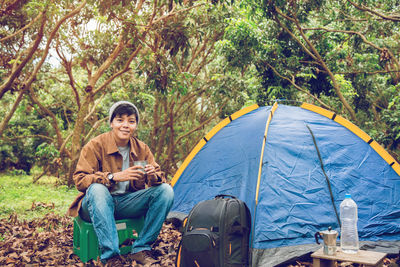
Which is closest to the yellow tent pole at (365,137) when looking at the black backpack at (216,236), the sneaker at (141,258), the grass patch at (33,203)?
the black backpack at (216,236)

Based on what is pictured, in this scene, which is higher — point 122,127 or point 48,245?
point 122,127

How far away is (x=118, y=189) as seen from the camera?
9.48ft

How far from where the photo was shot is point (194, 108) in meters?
13.2

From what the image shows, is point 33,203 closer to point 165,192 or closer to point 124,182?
point 124,182

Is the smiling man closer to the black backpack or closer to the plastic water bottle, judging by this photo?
the black backpack

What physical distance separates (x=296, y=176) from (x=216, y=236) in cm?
120

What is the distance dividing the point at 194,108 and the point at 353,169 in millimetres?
9875

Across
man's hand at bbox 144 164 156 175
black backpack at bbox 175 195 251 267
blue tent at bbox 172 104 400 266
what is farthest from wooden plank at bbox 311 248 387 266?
man's hand at bbox 144 164 156 175

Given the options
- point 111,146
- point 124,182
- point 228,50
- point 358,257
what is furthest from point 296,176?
point 228,50

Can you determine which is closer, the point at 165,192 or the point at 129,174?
the point at 129,174

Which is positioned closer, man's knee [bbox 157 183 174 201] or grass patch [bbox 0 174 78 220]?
man's knee [bbox 157 183 174 201]

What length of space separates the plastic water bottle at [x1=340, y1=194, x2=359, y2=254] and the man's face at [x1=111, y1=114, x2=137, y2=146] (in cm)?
172

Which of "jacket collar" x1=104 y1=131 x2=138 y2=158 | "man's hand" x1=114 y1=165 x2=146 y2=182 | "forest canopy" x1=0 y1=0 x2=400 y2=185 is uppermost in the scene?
"forest canopy" x1=0 y1=0 x2=400 y2=185

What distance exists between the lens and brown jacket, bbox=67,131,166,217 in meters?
2.70
